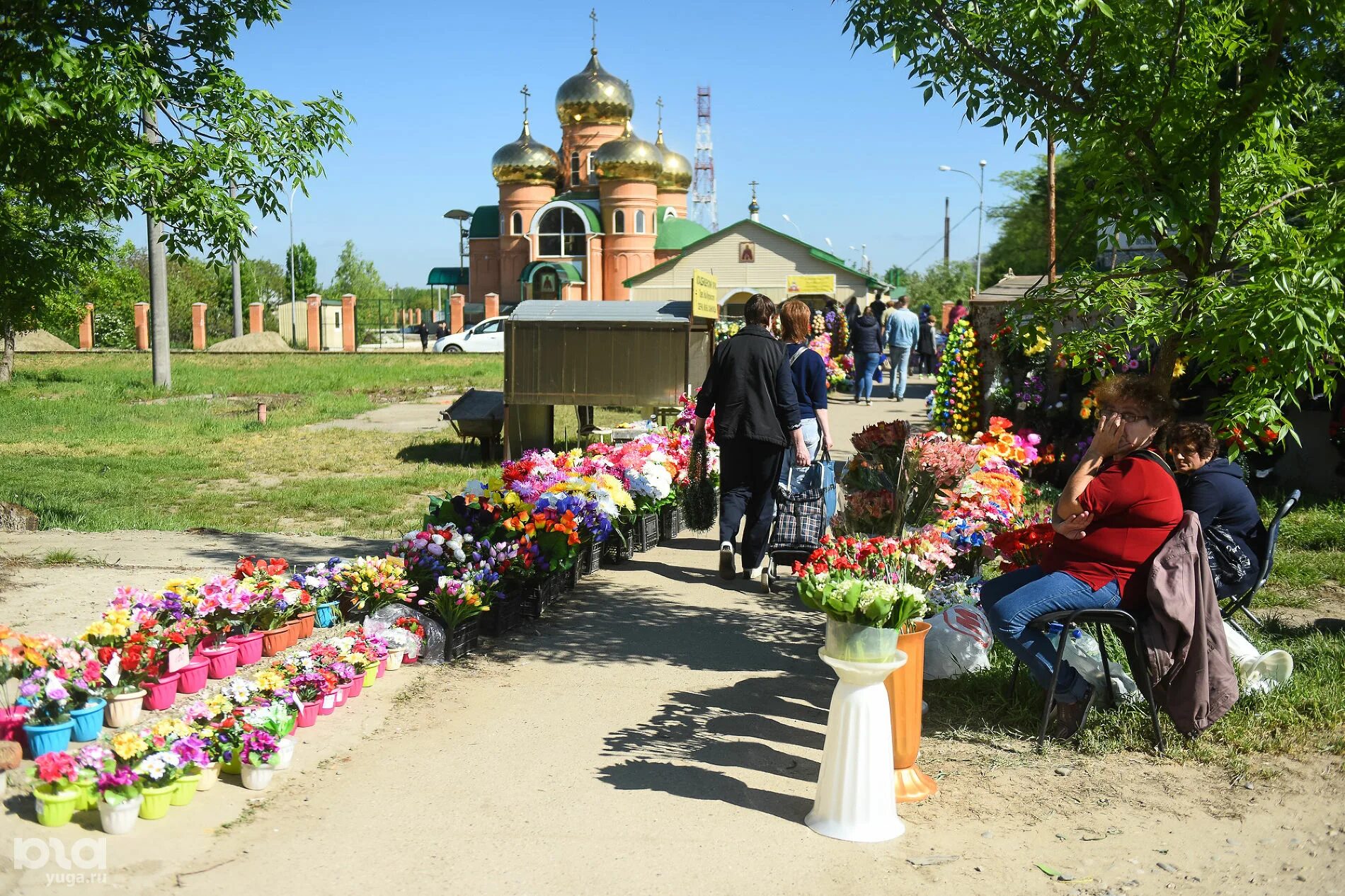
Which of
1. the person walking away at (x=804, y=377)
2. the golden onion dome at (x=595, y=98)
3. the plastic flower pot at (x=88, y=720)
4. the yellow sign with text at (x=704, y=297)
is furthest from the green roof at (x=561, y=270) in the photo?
the plastic flower pot at (x=88, y=720)

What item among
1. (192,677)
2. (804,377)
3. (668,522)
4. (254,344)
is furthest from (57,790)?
(254,344)

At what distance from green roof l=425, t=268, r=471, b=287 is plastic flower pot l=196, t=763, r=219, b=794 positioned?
60765 millimetres

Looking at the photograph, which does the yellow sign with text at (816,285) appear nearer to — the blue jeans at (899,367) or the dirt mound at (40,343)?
the blue jeans at (899,367)

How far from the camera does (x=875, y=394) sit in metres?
22.8

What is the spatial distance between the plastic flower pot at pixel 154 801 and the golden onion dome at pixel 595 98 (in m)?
55.3

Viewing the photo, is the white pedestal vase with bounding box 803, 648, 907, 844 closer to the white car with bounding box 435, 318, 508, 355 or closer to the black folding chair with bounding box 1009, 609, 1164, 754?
the black folding chair with bounding box 1009, 609, 1164, 754

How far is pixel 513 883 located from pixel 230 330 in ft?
185

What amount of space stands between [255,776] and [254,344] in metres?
44.4

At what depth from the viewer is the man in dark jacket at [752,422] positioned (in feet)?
23.0

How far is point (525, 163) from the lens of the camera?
2210 inches

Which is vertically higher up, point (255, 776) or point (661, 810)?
point (255, 776)

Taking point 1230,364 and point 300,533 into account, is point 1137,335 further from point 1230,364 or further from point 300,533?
point 300,533

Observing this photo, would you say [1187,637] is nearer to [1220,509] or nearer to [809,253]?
[1220,509]

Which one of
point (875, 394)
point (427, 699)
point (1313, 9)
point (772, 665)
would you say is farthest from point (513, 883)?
point (875, 394)
